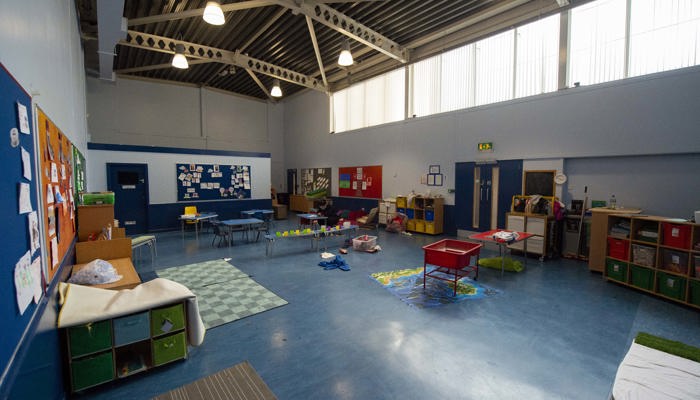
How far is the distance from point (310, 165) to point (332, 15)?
24.5ft

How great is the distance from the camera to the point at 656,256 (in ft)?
14.1

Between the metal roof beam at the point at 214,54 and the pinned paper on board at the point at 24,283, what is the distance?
8.30 m

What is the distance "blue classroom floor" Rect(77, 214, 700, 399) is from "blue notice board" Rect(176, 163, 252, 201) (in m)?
6.14

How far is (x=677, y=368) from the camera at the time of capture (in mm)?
2014

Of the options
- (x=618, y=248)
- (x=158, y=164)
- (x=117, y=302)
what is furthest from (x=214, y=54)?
(x=618, y=248)

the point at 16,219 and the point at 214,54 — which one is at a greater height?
the point at 214,54

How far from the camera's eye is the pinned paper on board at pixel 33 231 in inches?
64.0

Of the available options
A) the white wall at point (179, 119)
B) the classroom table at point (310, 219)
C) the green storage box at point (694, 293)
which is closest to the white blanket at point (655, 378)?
the green storage box at point (694, 293)

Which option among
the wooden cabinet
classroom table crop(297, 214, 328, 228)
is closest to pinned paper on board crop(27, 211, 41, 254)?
classroom table crop(297, 214, 328, 228)

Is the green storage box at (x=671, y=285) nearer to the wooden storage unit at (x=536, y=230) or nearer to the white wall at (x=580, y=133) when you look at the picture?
the white wall at (x=580, y=133)

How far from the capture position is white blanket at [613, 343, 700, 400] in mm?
1779

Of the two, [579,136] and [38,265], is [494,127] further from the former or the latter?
[38,265]

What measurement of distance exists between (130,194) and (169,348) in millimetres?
8127

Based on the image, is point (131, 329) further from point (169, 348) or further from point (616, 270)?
point (616, 270)
